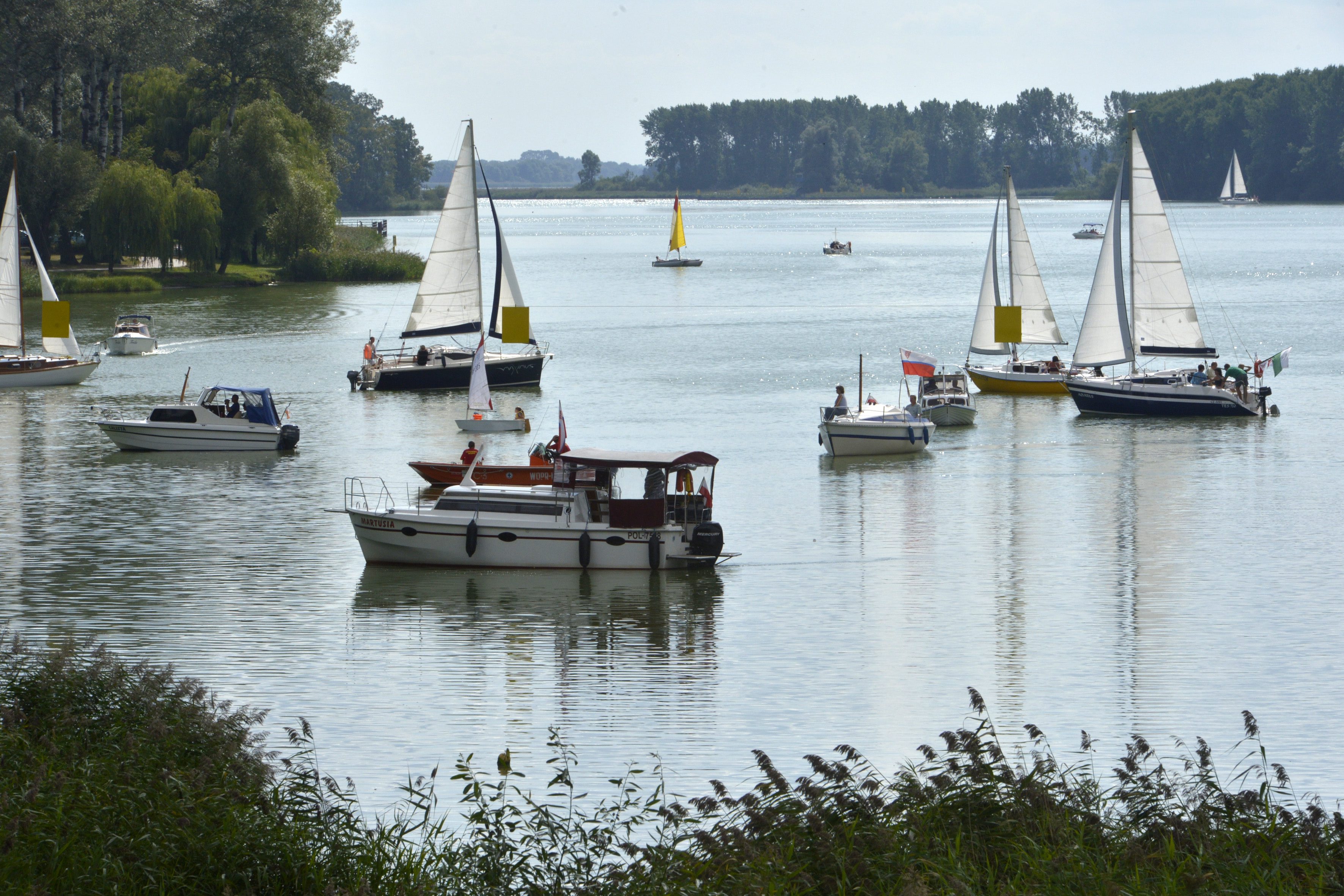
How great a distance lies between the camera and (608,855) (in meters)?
15.2

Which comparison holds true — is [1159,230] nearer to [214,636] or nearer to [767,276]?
[214,636]

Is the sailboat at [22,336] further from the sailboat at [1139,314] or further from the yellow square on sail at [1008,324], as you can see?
the sailboat at [1139,314]

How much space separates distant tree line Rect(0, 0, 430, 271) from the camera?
323ft

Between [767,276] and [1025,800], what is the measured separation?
12613 cm

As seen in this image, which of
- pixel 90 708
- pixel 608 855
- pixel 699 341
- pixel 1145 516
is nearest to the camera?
pixel 608 855

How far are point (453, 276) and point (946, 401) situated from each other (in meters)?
23.0

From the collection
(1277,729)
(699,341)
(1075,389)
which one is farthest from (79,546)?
(699,341)

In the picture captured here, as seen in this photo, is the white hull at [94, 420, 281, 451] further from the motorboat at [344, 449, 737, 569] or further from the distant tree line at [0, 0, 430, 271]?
the distant tree line at [0, 0, 430, 271]

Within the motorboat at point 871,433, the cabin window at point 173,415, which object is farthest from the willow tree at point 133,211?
the motorboat at point 871,433

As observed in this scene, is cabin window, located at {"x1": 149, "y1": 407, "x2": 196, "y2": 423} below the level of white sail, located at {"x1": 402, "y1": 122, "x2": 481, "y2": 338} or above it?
below

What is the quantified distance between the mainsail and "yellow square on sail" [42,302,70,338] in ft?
142

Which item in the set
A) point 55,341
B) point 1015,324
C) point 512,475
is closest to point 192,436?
point 512,475

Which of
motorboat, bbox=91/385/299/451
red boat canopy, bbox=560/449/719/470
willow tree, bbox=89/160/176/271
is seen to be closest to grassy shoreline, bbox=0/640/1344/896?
red boat canopy, bbox=560/449/719/470

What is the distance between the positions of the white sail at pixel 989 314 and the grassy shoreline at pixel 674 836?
48.2 m
